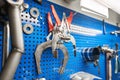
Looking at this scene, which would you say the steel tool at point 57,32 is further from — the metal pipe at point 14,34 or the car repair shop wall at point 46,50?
the metal pipe at point 14,34

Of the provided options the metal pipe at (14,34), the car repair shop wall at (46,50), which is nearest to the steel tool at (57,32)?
the car repair shop wall at (46,50)

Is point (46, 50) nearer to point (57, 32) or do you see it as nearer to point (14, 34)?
point (57, 32)

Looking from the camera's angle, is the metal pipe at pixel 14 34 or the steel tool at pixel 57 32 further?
the steel tool at pixel 57 32

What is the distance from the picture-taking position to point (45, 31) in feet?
2.89

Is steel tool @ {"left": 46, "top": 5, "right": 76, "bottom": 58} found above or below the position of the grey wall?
below

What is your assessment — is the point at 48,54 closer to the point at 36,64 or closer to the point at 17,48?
the point at 36,64

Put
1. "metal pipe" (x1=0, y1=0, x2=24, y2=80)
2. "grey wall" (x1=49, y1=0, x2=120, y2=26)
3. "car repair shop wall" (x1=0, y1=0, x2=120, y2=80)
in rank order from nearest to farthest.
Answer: "metal pipe" (x1=0, y1=0, x2=24, y2=80) < "car repair shop wall" (x1=0, y1=0, x2=120, y2=80) < "grey wall" (x1=49, y1=0, x2=120, y2=26)

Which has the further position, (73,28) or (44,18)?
(73,28)

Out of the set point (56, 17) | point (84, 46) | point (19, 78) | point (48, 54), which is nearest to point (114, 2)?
point (84, 46)

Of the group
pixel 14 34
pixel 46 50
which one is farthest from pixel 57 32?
pixel 14 34

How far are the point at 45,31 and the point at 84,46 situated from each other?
42 centimetres

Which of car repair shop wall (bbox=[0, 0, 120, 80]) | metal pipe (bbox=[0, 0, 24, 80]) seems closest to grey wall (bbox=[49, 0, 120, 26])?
car repair shop wall (bbox=[0, 0, 120, 80])

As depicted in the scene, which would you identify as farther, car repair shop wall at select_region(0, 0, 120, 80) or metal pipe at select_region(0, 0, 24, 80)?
car repair shop wall at select_region(0, 0, 120, 80)

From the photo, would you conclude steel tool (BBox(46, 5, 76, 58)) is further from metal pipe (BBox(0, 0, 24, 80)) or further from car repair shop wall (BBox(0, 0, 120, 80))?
metal pipe (BBox(0, 0, 24, 80))
